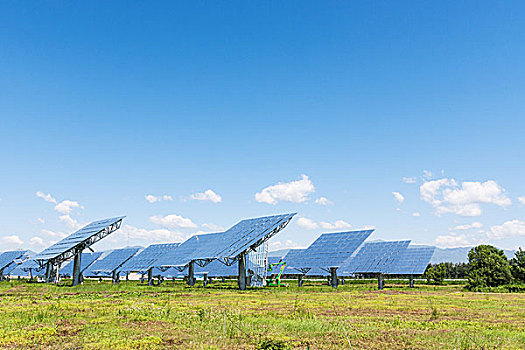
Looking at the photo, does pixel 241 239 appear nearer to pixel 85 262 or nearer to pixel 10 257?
pixel 85 262

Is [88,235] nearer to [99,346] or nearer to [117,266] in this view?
[117,266]

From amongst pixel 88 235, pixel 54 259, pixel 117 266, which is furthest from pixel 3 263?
pixel 88 235

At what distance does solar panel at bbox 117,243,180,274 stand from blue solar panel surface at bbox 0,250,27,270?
30.5 m

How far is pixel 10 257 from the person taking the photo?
3398 inches

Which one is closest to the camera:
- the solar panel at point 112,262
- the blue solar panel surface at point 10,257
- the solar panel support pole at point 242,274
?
the solar panel support pole at point 242,274

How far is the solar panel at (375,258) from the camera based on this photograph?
48.4 meters

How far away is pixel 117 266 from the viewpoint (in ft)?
225

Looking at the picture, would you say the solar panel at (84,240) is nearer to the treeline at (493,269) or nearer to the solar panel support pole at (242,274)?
the solar panel support pole at (242,274)

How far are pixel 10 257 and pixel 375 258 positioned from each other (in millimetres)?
75170

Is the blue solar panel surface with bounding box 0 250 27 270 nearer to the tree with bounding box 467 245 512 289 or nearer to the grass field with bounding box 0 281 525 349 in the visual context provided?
the grass field with bounding box 0 281 525 349

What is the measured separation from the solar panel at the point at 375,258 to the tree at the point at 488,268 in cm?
827

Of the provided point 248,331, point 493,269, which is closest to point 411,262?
point 493,269

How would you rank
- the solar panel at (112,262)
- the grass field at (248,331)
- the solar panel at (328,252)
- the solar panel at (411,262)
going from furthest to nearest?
1. the solar panel at (112,262)
2. the solar panel at (411,262)
3. the solar panel at (328,252)
4. the grass field at (248,331)

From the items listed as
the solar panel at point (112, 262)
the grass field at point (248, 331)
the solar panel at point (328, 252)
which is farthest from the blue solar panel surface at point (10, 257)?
the grass field at point (248, 331)
